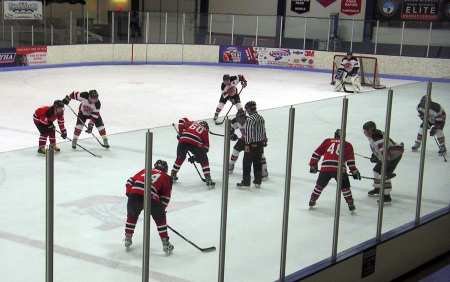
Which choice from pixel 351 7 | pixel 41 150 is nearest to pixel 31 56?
→ pixel 351 7

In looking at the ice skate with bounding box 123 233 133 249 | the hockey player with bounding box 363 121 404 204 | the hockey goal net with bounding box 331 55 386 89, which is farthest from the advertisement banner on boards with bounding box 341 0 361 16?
the ice skate with bounding box 123 233 133 249

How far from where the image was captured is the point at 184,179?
4004mm

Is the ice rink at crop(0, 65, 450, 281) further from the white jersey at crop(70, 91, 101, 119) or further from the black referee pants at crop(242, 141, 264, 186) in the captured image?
the white jersey at crop(70, 91, 101, 119)

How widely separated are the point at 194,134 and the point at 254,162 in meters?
0.78

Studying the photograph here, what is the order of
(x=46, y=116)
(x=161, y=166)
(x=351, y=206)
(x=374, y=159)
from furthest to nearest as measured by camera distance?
(x=46, y=116) → (x=374, y=159) → (x=351, y=206) → (x=161, y=166)

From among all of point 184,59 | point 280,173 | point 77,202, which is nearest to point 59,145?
point 77,202

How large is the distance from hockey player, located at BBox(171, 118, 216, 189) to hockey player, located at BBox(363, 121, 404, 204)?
137cm

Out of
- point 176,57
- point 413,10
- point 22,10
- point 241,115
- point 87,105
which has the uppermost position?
point 413,10

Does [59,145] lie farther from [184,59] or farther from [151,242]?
[184,59]

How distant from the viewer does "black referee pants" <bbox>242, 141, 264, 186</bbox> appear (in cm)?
408

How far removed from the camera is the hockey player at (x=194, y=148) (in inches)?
137

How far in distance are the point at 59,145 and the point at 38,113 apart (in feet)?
20.5

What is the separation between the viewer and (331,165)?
14.2 ft

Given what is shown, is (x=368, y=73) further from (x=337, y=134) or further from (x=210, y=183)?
(x=210, y=183)
